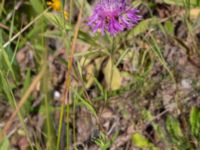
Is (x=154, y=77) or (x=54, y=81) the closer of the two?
(x=154, y=77)

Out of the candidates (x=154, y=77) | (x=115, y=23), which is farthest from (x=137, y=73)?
(x=115, y=23)

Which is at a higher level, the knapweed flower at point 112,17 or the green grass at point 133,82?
the knapweed flower at point 112,17

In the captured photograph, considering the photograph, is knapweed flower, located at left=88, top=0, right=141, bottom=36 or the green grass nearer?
knapweed flower, located at left=88, top=0, right=141, bottom=36

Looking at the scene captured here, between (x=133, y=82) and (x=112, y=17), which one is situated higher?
(x=112, y=17)

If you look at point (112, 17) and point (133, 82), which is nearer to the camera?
point (112, 17)

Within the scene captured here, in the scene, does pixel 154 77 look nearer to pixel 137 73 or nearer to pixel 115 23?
pixel 137 73

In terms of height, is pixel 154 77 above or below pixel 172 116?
above

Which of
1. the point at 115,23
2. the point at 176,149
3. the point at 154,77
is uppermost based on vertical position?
the point at 115,23

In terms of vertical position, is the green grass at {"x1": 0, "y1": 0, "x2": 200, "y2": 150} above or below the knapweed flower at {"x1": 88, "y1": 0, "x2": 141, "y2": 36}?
below
